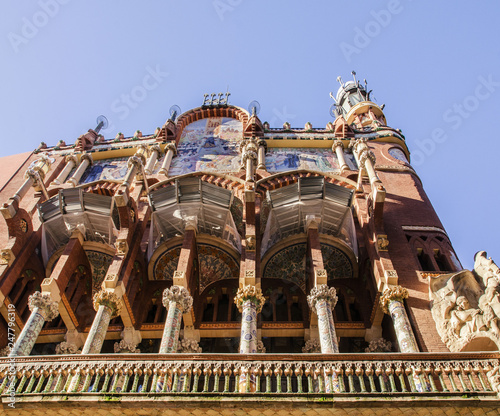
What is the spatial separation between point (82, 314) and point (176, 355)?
5.56 m

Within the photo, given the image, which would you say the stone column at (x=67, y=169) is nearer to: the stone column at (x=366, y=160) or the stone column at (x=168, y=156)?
the stone column at (x=168, y=156)

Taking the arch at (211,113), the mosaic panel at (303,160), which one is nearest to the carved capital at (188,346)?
the mosaic panel at (303,160)

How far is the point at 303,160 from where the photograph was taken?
1902 centimetres

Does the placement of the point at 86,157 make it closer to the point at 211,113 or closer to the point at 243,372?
the point at 211,113

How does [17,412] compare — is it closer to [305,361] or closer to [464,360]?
[305,361]

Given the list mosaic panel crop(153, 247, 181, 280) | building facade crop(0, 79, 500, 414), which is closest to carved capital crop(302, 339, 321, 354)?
building facade crop(0, 79, 500, 414)

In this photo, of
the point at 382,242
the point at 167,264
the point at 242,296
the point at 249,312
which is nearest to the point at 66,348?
the point at 167,264

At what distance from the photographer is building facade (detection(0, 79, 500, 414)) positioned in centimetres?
846

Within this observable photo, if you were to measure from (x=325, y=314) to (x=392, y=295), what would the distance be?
5.47 feet

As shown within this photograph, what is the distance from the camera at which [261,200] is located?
14.8 meters

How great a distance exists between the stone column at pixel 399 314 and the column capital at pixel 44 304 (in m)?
7.49

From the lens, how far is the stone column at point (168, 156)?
18.0 meters

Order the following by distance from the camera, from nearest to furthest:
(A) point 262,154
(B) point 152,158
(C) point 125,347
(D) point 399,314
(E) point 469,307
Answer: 1. (E) point 469,307
2. (D) point 399,314
3. (C) point 125,347
4. (A) point 262,154
5. (B) point 152,158

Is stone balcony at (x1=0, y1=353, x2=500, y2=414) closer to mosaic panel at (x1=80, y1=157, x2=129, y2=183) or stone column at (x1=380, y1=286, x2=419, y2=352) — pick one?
stone column at (x1=380, y1=286, x2=419, y2=352)
